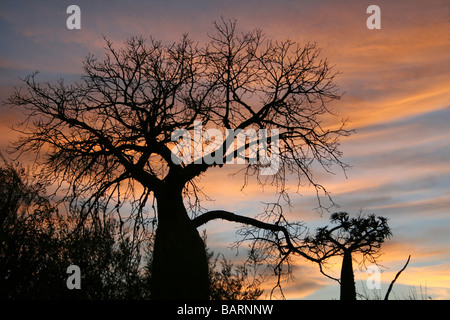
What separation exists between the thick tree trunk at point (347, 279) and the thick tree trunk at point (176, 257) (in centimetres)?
272

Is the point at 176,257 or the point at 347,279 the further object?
the point at 347,279

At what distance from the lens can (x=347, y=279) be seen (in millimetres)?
9594

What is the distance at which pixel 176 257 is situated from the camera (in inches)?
321

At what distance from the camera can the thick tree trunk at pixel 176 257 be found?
8055mm

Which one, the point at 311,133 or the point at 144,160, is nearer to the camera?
the point at 144,160

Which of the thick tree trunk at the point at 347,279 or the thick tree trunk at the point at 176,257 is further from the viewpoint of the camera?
the thick tree trunk at the point at 347,279

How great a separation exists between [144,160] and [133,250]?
5.30 feet

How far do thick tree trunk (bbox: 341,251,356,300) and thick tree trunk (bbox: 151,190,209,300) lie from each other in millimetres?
2721

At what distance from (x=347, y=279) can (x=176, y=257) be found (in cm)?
341

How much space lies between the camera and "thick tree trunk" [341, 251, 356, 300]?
370 inches

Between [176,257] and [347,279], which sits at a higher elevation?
[176,257]
